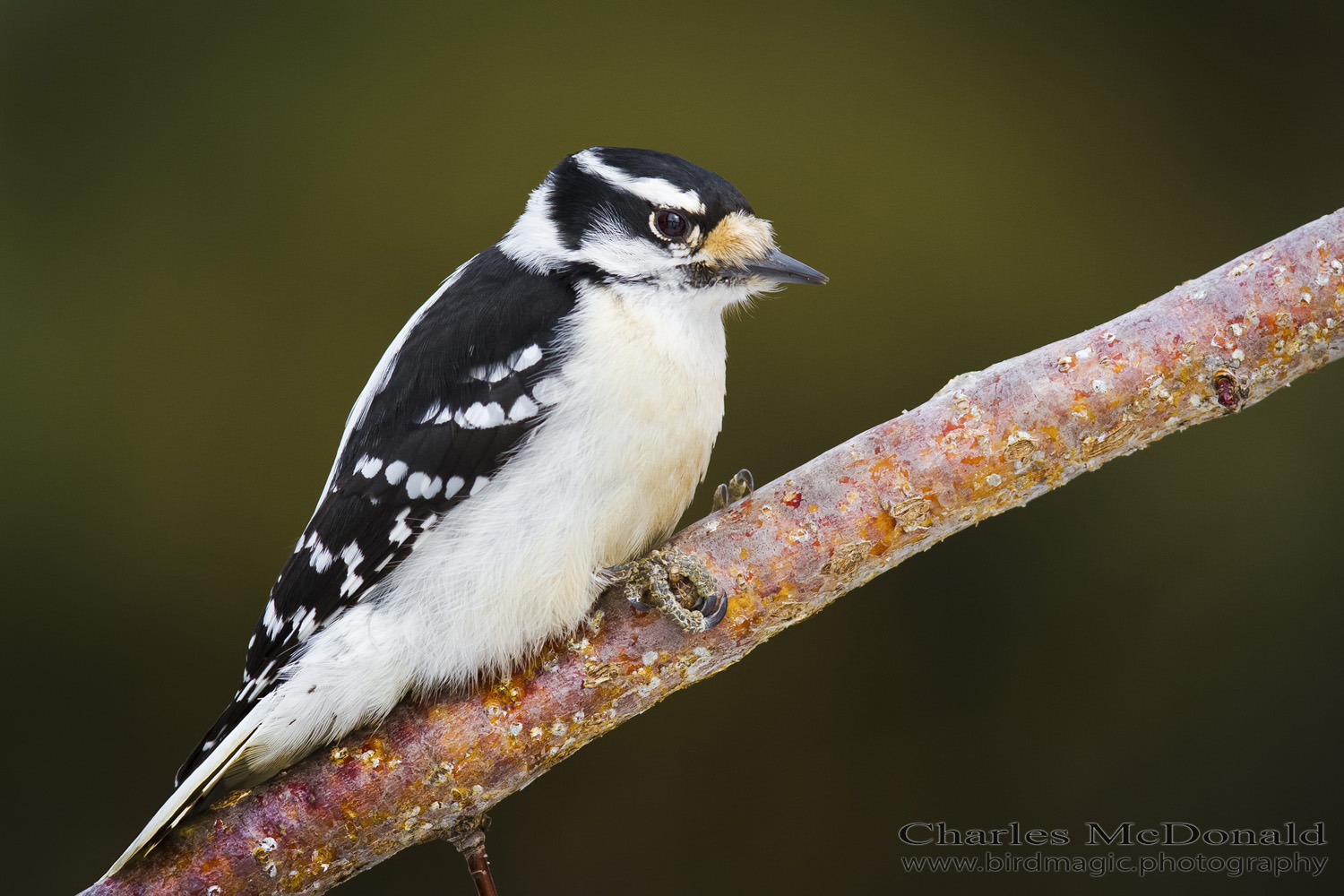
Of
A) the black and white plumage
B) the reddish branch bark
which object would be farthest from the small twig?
the black and white plumage

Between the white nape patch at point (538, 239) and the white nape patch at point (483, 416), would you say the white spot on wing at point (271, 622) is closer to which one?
the white nape patch at point (483, 416)

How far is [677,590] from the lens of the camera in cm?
104

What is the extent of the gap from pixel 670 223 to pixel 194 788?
2.37 ft

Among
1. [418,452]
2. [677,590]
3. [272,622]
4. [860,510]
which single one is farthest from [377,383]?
[860,510]

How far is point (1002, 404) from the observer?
1049 mm

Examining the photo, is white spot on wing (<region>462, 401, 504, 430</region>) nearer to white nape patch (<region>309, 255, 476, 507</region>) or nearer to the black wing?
the black wing

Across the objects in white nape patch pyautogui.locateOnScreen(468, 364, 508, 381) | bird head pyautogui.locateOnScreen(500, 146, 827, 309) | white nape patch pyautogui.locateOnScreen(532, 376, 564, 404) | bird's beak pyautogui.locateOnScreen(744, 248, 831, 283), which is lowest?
white nape patch pyautogui.locateOnScreen(532, 376, 564, 404)

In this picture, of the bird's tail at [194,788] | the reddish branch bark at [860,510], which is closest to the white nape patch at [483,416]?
the reddish branch bark at [860,510]

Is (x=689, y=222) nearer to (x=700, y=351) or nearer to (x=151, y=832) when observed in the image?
(x=700, y=351)

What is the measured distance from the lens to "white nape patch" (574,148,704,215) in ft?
3.49

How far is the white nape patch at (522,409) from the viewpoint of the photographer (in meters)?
1.03

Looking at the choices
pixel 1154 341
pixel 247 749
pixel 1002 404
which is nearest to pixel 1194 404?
pixel 1154 341

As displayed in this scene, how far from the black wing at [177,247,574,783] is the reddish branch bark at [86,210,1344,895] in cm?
14

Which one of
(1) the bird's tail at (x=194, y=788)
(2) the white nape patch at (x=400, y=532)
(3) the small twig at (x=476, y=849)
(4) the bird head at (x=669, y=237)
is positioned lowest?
(3) the small twig at (x=476, y=849)
